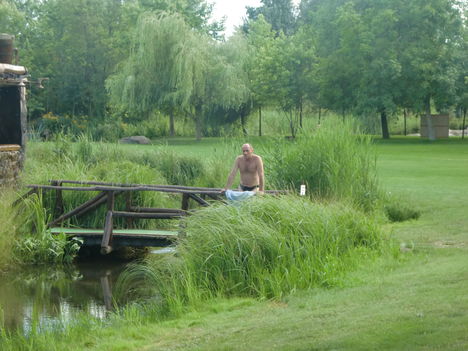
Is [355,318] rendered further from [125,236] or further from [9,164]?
[9,164]

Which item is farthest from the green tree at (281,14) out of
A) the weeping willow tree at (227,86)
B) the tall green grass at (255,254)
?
the tall green grass at (255,254)

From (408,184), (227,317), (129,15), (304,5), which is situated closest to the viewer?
(227,317)

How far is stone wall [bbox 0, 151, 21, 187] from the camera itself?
17384 millimetres

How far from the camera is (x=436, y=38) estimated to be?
48.7 m

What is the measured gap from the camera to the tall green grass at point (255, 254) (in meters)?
9.59

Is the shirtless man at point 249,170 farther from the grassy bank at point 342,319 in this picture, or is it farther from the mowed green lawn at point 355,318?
the grassy bank at point 342,319

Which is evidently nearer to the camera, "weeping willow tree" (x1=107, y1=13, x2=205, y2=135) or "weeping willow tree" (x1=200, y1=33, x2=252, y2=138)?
"weeping willow tree" (x1=107, y1=13, x2=205, y2=135)

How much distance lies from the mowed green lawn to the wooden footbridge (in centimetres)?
393

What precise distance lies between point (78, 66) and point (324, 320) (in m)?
57.4

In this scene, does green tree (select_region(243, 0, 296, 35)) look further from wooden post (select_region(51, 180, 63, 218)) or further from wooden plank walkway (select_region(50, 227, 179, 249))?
wooden plank walkway (select_region(50, 227, 179, 249))

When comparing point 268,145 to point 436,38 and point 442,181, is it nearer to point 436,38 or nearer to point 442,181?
point 442,181

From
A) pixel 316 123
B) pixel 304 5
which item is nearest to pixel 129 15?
pixel 304 5

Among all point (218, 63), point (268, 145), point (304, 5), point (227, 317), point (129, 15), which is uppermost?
point (304, 5)

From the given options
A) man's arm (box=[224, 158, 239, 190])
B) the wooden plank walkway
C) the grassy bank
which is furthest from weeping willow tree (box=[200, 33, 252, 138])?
the grassy bank
